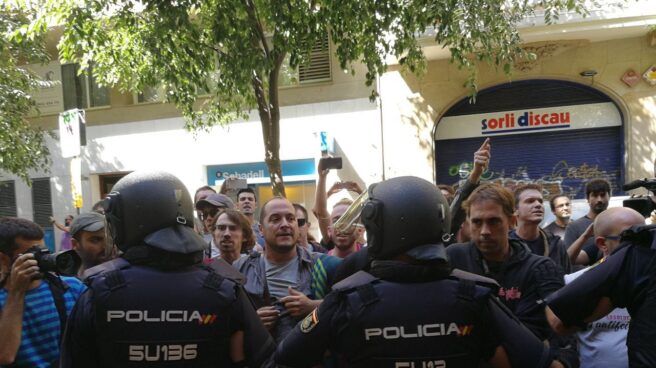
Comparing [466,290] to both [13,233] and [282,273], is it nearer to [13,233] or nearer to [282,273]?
[282,273]

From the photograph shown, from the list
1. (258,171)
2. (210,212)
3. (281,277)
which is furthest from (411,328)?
(258,171)

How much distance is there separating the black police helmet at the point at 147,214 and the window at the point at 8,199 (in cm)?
1453

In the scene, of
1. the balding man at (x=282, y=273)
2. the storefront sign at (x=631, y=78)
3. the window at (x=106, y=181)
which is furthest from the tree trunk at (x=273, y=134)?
the window at (x=106, y=181)

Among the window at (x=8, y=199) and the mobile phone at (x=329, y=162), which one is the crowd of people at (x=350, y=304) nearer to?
the mobile phone at (x=329, y=162)

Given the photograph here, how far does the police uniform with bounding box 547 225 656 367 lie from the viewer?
6.44 feet

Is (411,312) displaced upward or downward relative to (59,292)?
upward

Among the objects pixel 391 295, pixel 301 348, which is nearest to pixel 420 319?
pixel 391 295

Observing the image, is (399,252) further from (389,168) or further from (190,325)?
(389,168)

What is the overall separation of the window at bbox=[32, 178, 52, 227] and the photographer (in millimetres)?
12552

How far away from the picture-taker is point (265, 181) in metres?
12.5

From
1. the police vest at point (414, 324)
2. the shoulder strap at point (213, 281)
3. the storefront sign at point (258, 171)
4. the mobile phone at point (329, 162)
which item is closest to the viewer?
the police vest at point (414, 324)

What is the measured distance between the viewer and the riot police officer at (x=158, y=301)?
2.02 m

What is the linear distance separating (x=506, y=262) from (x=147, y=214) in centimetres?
180

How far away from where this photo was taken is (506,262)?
2820mm
